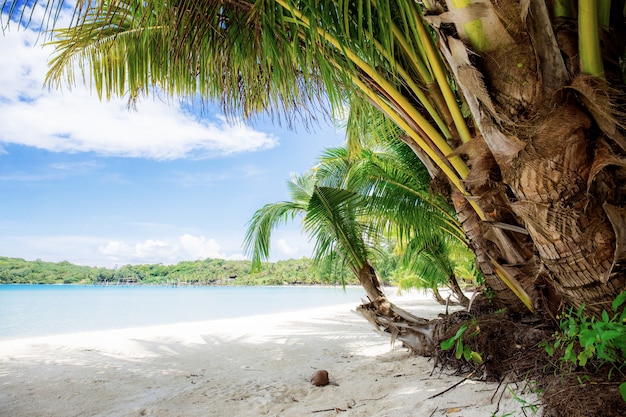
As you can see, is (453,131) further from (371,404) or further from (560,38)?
(371,404)

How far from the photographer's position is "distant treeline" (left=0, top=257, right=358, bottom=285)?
52.4 m

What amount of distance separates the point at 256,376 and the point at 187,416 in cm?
118

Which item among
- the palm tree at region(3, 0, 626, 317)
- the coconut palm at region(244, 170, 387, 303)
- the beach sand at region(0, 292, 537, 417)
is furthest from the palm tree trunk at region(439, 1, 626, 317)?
the coconut palm at region(244, 170, 387, 303)

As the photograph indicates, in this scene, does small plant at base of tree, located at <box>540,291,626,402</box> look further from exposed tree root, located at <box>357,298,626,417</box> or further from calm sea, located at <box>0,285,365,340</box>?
calm sea, located at <box>0,285,365,340</box>

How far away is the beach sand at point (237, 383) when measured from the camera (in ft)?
7.09

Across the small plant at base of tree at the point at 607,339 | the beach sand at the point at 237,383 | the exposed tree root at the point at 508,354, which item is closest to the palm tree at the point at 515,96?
the small plant at base of tree at the point at 607,339

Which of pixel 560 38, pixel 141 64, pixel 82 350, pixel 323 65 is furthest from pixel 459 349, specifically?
pixel 82 350

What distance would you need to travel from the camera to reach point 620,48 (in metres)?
1.44

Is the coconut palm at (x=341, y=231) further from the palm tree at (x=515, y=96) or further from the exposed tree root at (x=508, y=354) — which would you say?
the palm tree at (x=515, y=96)

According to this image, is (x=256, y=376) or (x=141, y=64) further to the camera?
(x=256, y=376)

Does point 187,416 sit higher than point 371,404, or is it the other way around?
point 371,404

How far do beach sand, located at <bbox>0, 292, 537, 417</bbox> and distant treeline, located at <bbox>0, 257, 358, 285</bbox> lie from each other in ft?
131

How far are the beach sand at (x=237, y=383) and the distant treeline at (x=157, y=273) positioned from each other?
40.0 meters

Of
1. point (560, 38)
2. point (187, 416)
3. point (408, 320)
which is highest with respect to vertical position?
point (560, 38)
